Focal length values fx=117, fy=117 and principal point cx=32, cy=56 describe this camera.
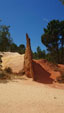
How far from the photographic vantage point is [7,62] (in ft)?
37.9

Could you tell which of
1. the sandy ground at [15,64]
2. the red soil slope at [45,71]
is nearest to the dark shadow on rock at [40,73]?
the red soil slope at [45,71]

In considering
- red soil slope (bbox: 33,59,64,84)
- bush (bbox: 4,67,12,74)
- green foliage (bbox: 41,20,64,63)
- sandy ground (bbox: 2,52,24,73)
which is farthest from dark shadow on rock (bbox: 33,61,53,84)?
green foliage (bbox: 41,20,64,63)

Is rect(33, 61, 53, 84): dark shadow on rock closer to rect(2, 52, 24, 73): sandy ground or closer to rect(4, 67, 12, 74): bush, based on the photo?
rect(2, 52, 24, 73): sandy ground

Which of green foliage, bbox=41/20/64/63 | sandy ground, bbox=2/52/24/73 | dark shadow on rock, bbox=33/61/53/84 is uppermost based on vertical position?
green foliage, bbox=41/20/64/63

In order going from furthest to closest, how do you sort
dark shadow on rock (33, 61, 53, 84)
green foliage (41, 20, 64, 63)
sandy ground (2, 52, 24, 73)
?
green foliage (41, 20, 64, 63)
sandy ground (2, 52, 24, 73)
dark shadow on rock (33, 61, 53, 84)

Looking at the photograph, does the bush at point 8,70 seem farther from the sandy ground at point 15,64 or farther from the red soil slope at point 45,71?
the red soil slope at point 45,71

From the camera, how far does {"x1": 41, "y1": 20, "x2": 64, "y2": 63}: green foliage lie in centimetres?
1828

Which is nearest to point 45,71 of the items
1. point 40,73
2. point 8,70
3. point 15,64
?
point 40,73

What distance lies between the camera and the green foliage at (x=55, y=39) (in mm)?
18281

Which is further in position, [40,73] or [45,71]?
[45,71]

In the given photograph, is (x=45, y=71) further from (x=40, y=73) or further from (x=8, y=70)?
(x=8, y=70)

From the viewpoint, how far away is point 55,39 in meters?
18.3

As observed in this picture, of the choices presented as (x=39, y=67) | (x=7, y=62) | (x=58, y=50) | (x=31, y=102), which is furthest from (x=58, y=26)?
(x=31, y=102)

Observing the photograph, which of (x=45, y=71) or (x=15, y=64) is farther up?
(x=15, y=64)
